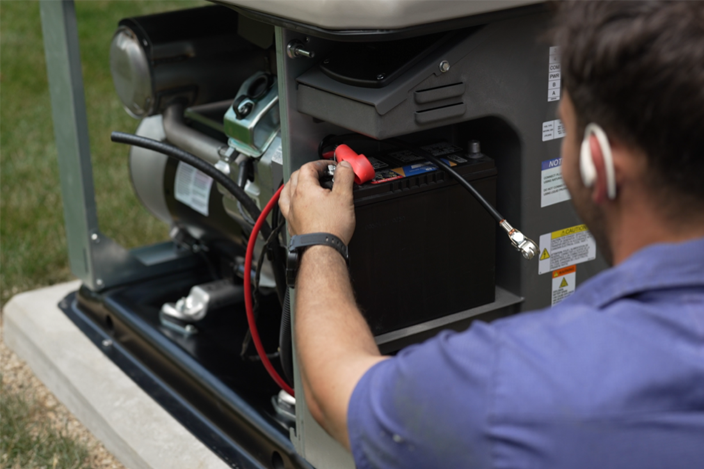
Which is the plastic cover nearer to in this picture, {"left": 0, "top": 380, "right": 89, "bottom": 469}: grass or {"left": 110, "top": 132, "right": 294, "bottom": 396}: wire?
{"left": 110, "top": 132, "right": 294, "bottom": 396}: wire

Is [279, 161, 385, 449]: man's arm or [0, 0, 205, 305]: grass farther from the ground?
[279, 161, 385, 449]: man's arm

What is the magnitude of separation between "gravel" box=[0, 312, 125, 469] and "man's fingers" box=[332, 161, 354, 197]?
1058 mm

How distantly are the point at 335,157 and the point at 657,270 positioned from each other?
64 cm

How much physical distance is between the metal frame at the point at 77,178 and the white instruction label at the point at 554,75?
1.24 metres

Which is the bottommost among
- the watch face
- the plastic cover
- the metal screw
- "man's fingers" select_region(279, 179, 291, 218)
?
the watch face

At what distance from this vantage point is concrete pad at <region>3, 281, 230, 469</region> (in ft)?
5.87

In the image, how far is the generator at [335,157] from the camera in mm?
1232

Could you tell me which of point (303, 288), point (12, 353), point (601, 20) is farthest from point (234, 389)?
point (601, 20)

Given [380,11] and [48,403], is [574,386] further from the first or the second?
[48,403]

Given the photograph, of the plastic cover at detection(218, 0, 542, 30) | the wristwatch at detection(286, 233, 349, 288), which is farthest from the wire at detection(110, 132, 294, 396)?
the plastic cover at detection(218, 0, 542, 30)

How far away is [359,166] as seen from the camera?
124 centimetres

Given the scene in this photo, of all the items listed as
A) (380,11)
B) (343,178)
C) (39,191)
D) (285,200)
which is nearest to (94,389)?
(285,200)

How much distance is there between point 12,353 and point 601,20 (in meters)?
2.13

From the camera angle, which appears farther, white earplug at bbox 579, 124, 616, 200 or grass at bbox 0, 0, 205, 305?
A: grass at bbox 0, 0, 205, 305
